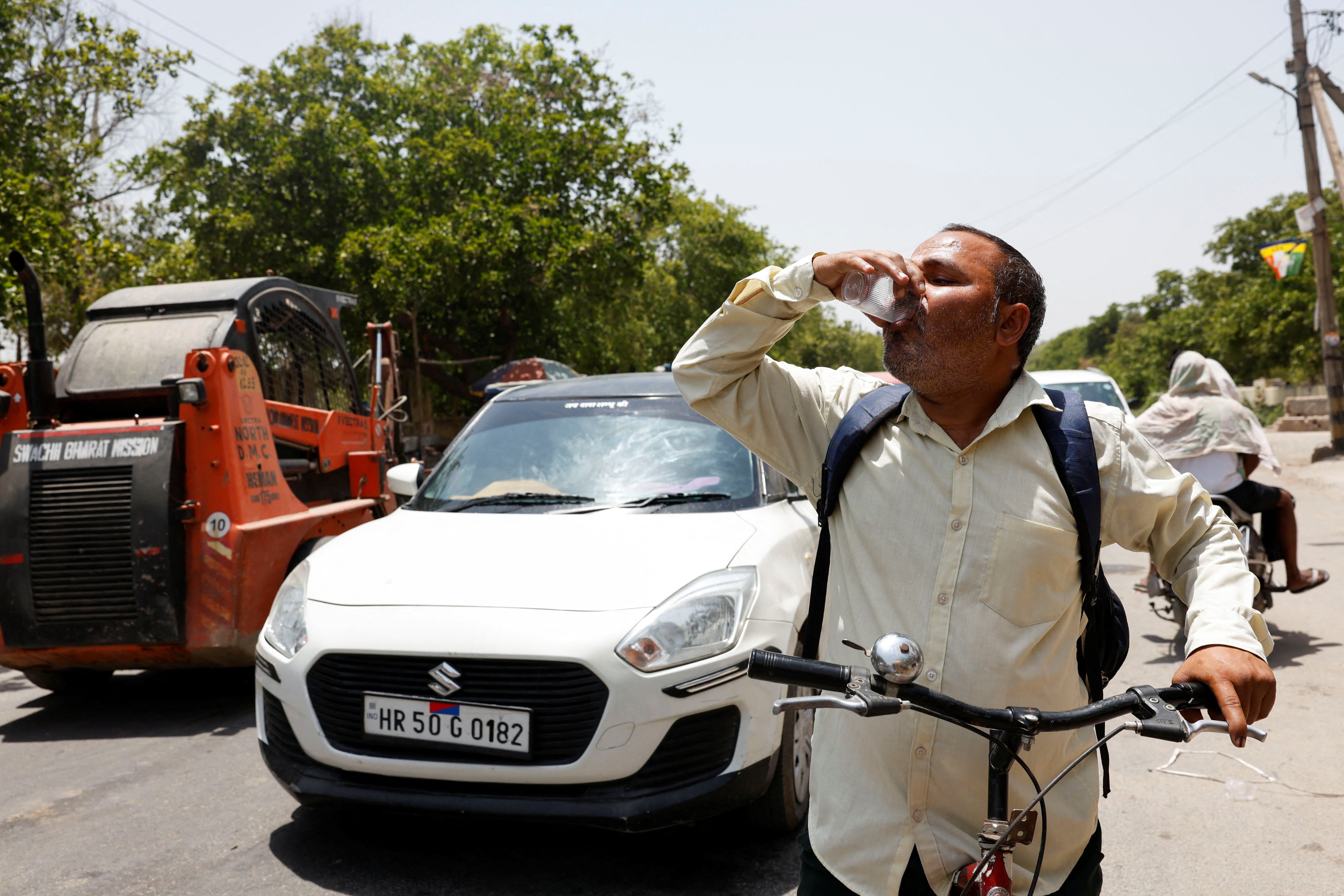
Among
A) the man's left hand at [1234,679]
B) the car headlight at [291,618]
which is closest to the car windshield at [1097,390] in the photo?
the car headlight at [291,618]

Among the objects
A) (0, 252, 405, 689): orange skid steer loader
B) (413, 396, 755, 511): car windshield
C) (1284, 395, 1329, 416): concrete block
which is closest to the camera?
(413, 396, 755, 511): car windshield

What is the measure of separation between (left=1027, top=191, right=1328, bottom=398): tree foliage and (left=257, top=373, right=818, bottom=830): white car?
25.6 m

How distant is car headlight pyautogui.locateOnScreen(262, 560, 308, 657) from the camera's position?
365 cm

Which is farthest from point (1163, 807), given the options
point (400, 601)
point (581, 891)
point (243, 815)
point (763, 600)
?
point (243, 815)

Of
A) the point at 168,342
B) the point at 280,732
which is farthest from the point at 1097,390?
the point at 280,732

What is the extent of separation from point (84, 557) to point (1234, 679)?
5.46m

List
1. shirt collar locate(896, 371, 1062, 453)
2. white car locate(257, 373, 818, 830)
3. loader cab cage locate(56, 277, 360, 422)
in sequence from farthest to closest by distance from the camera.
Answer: loader cab cage locate(56, 277, 360, 422) → white car locate(257, 373, 818, 830) → shirt collar locate(896, 371, 1062, 453)

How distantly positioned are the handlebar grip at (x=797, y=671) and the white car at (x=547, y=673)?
5.55ft

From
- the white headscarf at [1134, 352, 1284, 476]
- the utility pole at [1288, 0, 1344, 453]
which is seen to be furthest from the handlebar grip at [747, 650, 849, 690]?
the utility pole at [1288, 0, 1344, 453]

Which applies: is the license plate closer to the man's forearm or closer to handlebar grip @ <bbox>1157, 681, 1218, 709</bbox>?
the man's forearm

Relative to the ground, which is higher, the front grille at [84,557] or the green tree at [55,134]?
the green tree at [55,134]

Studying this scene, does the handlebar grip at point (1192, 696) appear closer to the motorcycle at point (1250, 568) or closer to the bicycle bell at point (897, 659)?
the bicycle bell at point (897, 659)

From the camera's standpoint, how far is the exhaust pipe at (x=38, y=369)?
5.70 m

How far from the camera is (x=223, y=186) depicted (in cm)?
2358
